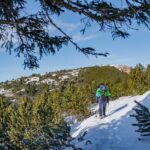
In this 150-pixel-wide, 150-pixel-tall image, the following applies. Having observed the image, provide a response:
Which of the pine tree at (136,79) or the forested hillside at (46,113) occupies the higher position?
the pine tree at (136,79)

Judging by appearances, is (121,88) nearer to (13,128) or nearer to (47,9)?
(13,128)

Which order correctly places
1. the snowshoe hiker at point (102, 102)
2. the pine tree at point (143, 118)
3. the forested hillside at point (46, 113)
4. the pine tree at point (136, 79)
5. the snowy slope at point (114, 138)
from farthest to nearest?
the pine tree at point (136, 79)
the snowshoe hiker at point (102, 102)
the forested hillside at point (46, 113)
the snowy slope at point (114, 138)
the pine tree at point (143, 118)

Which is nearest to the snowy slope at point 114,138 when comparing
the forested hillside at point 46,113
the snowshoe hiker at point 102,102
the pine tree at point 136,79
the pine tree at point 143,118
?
the pine tree at point 143,118

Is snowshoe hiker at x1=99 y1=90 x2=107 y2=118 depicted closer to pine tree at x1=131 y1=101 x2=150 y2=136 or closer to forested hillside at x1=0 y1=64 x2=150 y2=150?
forested hillside at x1=0 y1=64 x2=150 y2=150

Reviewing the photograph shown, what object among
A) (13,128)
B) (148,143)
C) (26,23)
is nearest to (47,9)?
(26,23)

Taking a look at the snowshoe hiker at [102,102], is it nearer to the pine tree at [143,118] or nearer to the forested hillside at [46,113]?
the forested hillside at [46,113]

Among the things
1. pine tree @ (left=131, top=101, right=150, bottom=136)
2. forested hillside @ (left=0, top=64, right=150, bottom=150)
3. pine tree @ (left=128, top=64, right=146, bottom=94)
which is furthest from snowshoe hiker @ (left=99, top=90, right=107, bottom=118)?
pine tree @ (left=128, top=64, right=146, bottom=94)

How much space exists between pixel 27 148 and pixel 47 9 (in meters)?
8.04

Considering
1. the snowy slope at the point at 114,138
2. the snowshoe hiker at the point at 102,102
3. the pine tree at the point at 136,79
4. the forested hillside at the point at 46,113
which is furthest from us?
the pine tree at the point at 136,79

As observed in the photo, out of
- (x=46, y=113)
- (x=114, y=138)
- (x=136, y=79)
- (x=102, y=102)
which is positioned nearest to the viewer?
(x=114, y=138)

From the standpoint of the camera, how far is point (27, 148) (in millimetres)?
16047

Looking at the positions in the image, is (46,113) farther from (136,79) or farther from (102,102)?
(136,79)

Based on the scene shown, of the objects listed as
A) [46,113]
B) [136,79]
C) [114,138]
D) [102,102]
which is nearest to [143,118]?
[114,138]

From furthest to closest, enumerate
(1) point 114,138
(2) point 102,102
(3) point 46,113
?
(3) point 46,113, (2) point 102,102, (1) point 114,138
